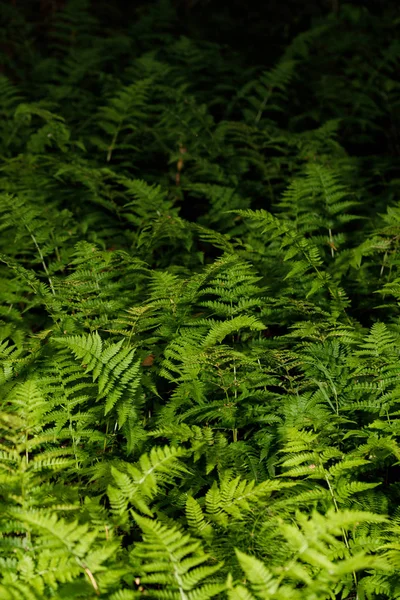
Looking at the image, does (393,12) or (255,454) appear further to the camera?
(393,12)

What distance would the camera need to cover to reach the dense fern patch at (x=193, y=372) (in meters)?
2.11

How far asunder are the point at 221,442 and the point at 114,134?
3.56m

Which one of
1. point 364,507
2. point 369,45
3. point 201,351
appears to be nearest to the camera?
point 364,507

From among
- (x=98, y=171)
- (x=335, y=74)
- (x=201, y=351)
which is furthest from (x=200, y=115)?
(x=201, y=351)

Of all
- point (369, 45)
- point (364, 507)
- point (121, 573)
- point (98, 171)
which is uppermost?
point (369, 45)

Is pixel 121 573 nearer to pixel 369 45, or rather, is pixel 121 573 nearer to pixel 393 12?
pixel 369 45

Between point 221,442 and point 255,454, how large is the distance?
0.62 ft

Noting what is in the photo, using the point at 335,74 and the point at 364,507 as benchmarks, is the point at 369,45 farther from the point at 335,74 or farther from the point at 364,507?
the point at 364,507

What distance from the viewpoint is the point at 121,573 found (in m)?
1.99

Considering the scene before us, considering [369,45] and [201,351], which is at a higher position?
[369,45]

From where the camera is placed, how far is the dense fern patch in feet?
6.91

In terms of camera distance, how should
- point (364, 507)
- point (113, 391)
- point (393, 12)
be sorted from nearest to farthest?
point (364, 507)
point (113, 391)
point (393, 12)

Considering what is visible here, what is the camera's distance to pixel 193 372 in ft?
9.72

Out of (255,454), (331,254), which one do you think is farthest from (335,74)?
(255,454)
